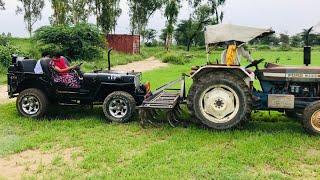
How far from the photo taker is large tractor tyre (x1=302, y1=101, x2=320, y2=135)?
8672 millimetres

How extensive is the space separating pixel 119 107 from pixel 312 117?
393 cm

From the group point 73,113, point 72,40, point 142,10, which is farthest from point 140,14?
point 73,113

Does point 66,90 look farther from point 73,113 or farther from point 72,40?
point 72,40

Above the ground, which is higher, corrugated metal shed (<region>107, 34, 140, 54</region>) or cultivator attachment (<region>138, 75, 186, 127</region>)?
corrugated metal shed (<region>107, 34, 140, 54</region>)

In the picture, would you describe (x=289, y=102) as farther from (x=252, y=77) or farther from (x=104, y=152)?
(x=104, y=152)

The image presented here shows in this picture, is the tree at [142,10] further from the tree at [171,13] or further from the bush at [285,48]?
the bush at [285,48]

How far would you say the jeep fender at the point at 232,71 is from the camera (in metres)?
9.05

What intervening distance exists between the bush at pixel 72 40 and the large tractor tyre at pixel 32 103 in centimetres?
1630

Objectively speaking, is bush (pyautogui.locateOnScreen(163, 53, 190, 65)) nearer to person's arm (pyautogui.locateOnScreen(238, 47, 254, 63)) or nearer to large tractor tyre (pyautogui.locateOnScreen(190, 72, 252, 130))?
person's arm (pyautogui.locateOnScreen(238, 47, 254, 63))

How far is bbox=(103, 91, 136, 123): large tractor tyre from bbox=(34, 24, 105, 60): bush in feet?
56.3

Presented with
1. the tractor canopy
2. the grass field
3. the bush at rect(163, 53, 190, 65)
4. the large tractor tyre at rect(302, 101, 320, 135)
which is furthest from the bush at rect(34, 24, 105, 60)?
the large tractor tyre at rect(302, 101, 320, 135)

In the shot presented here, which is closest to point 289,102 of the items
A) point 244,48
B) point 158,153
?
point 244,48

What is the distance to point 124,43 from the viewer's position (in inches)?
1614

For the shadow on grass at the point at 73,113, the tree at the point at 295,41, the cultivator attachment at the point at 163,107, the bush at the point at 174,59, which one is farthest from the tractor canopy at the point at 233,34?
the tree at the point at 295,41
